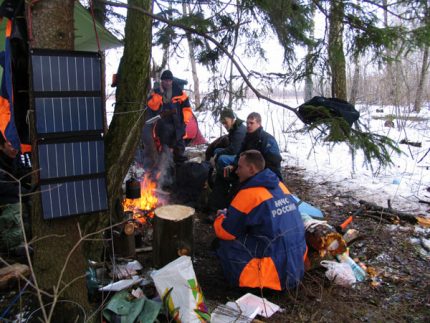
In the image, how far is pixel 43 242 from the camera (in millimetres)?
2646

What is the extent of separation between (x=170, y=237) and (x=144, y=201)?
5.85 ft

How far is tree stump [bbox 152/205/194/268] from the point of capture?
4039 mm

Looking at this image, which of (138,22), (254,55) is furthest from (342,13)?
(138,22)

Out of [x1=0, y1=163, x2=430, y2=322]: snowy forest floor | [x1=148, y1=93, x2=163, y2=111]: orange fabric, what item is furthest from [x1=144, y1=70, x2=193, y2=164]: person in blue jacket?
[x1=0, y1=163, x2=430, y2=322]: snowy forest floor

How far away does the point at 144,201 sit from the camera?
5711 mm

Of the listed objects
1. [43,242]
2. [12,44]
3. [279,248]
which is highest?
[12,44]

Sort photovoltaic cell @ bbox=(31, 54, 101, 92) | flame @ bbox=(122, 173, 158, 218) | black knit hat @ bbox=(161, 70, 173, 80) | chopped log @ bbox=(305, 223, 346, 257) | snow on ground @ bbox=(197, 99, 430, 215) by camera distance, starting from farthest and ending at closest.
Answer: black knit hat @ bbox=(161, 70, 173, 80), snow on ground @ bbox=(197, 99, 430, 215), flame @ bbox=(122, 173, 158, 218), chopped log @ bbox=(305, 223, 346, 257), photovoltaic cell @ bbox=(31, 54, 101, 92)

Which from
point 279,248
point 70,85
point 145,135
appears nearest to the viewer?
point 70,85

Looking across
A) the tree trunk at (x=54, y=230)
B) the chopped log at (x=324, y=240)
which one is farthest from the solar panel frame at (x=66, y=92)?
the chopped log at (x=324, y=240)

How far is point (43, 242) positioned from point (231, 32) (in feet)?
9.53

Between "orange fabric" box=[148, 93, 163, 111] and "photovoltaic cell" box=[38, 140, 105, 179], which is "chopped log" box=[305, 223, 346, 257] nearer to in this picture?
"photovoltaic cell" box=[38, 140, 105, 179]

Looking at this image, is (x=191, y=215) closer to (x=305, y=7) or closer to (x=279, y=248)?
(x=279, y=248)

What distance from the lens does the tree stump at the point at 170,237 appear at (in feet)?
13.3

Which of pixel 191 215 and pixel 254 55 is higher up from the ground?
pixel 254 55
